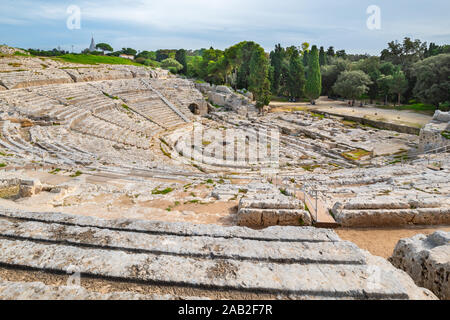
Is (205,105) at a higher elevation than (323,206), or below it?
higher

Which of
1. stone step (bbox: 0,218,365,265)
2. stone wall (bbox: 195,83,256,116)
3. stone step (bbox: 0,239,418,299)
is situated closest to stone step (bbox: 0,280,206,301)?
stone step (bbox: 0,239,418,299)

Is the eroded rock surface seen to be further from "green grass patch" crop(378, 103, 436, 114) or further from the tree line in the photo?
"green grass patch" crop(378, 103, 436, 114)

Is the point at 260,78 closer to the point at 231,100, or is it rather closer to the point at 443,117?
the point at 231,100

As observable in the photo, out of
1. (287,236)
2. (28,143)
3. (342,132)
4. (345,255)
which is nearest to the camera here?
(345,255)

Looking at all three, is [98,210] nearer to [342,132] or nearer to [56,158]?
[56,158]

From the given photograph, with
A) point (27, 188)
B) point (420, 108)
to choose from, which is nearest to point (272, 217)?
point (27, 188)

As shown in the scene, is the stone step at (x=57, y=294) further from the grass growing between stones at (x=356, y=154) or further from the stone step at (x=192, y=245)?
the grass growing between stones at (x=356, y=154)

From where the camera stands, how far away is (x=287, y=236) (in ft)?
13.4

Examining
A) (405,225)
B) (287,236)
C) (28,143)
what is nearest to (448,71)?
(405,225)

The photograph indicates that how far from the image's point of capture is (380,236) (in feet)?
19.2

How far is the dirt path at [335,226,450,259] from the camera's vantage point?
542 centimetres

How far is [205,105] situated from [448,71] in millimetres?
28522

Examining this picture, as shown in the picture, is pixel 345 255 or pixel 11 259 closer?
pixel 11 259

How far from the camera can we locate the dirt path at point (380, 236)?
542 cm
